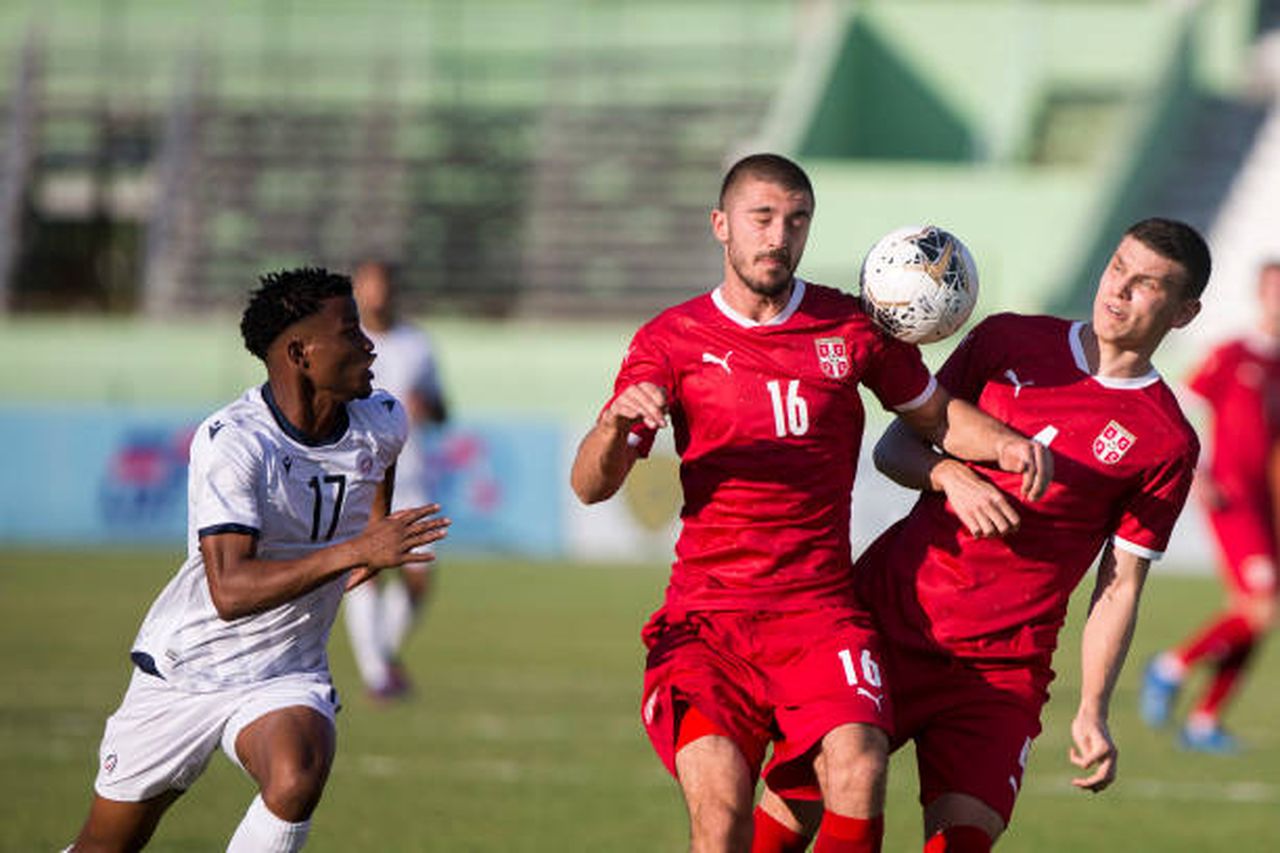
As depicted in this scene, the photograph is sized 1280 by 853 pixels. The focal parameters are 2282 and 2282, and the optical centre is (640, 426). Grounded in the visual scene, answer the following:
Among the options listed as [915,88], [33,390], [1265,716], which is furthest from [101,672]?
[915,88]

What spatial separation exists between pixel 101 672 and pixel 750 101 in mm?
19240

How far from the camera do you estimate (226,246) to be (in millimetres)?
32188

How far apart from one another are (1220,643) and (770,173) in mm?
7039

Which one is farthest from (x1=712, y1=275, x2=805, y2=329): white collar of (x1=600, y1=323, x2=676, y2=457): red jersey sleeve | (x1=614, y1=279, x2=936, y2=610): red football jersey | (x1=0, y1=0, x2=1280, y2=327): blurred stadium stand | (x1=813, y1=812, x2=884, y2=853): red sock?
(x1=0, y1=0, x2=1280, y2=327): blurred stadium stand

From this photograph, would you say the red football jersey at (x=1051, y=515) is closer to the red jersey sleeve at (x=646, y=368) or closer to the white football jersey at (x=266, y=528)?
the red jersey sleeve at (x=646, y=368)

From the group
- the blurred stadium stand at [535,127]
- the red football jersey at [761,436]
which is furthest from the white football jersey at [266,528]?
the blurred stadium stand at [535,127]

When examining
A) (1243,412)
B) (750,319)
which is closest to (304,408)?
(750,319)

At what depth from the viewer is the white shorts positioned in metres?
6.56

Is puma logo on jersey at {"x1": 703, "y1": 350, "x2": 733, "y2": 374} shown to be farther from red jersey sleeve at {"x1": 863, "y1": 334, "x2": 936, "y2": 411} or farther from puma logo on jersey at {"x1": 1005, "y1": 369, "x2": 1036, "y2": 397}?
puma logo on jersey at {"x1": 1005, "y1": 369, "x2": 1036, "y2": 397}

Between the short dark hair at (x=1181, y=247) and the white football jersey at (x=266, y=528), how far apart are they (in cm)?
234

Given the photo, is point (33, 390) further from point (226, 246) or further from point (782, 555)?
point (782, 555)

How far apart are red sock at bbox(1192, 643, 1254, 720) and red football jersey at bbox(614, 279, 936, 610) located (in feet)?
21.1

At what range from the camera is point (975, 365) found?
700cm

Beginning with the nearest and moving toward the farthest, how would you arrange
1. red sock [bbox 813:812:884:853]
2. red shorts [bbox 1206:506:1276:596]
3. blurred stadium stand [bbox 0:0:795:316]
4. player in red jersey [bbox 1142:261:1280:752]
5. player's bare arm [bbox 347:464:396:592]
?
red sock [bbox 813:812:884:853] < player's bare arm [bbox 347:464:396:592] < player in red jersey [bbox 1142:261:1280:752] < red shorts [bbox 1206:506:1276:596] < blurred stadium stand [bbox 0:0:795:316]
